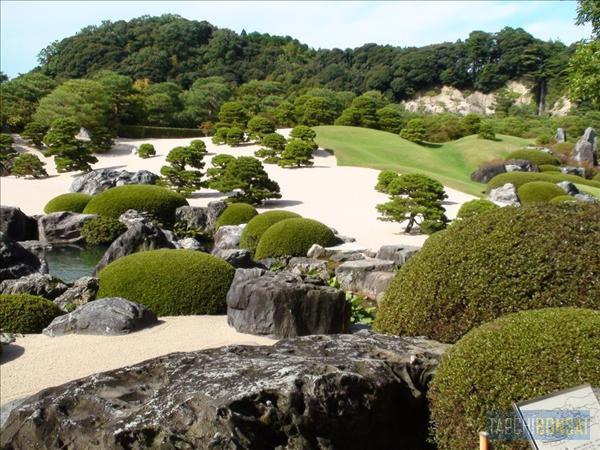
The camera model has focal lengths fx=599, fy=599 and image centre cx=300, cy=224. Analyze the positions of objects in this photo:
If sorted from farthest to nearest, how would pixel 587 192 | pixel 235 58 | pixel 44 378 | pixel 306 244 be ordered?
pixel 235 58 → pixel 587 192 → pixel 306 244 → pixel 44 378

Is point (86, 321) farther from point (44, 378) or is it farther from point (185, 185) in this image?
point (185, 185)

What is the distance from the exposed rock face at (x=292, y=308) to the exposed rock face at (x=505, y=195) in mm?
17401

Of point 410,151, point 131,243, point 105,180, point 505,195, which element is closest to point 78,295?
point 131,243

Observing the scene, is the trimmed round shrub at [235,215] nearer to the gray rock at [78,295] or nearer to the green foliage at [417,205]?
the green foliage at [417,205]

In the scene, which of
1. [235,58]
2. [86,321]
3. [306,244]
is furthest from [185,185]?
[235,58]

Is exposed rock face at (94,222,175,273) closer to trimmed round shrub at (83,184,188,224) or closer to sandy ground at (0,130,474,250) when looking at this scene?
sandy ground at (0,130,474,250)

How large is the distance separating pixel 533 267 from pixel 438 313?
726mm

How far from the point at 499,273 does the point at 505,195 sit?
20.3 meters

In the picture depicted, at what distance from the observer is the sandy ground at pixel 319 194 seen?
732 inches

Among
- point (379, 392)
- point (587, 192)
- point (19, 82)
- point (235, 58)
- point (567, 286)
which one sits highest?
point (235, 58)

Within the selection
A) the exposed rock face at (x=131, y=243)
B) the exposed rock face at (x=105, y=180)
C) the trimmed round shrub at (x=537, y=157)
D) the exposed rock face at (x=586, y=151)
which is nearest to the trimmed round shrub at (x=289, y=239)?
the exposed rock face at (x=131, y=243)

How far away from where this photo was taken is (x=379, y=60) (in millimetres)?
75000

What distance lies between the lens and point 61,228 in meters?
17.7

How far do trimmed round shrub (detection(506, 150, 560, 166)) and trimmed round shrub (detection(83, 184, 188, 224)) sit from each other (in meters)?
20.5
